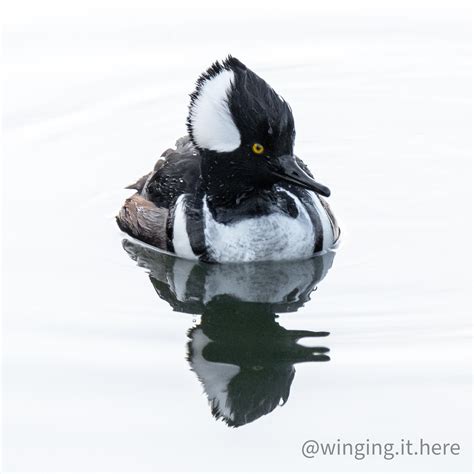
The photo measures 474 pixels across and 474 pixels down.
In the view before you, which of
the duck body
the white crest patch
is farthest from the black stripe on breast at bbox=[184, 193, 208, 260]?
the white crest patch

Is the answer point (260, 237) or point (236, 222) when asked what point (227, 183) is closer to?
point (236, 222)

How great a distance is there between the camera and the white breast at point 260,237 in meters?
14.5

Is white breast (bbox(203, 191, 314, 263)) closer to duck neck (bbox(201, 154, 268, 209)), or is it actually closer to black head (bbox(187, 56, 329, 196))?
duck neck (bbox(201, 154, 268, 209))

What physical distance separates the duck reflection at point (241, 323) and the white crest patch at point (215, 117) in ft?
4.73

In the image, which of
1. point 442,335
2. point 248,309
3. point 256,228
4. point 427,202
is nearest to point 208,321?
point 248,309

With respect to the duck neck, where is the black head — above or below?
above

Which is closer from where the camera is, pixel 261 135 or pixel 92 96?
pixel 261 135

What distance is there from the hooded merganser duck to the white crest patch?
0.03ft

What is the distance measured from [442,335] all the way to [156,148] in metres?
5.82

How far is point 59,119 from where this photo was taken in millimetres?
17938

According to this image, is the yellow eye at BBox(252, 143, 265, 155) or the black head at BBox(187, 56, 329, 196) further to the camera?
the yellow eye at BBox(252, 143, 265, 155)

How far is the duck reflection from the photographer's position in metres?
12.3

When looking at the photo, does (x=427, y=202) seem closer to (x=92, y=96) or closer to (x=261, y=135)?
(x=261, y=135)

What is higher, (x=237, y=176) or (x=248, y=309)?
(x=237, y=176)
